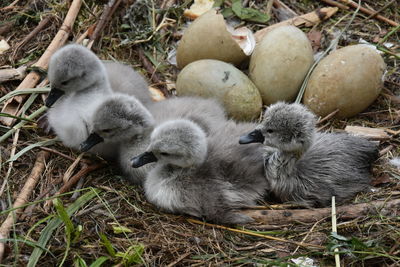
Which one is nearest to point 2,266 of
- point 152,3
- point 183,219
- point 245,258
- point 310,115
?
point 183,219

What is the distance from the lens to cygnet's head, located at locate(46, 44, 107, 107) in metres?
3.07

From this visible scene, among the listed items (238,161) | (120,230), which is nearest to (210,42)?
(238,161)

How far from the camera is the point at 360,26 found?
416cm

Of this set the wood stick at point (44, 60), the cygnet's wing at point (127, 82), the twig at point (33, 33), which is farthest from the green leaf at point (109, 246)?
the twig at point (33, 33)

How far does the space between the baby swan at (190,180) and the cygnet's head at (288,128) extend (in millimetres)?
299

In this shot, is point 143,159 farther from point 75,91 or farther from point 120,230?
point 75,91

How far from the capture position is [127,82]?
3.42 m

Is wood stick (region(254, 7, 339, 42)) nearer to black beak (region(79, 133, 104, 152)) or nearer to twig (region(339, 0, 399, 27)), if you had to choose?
twig (region(339, 0, 399, 27))

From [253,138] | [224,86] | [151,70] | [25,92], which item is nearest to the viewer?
[253,138]

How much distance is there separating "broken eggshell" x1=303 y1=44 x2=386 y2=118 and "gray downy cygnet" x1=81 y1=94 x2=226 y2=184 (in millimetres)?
630

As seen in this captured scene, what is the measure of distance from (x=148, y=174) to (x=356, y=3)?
7.85 ft

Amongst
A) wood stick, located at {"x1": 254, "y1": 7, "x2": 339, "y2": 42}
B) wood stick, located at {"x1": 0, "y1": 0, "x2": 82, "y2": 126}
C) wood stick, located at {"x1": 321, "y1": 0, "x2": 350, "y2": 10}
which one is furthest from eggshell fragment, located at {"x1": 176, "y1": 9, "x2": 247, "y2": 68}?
wood stick, located at {"x1": 321, "y1": 0, "x2": 350, "y2": 10}

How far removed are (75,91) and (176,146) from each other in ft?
2.87

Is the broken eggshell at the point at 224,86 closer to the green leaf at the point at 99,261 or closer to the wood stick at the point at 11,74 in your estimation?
the wood stick at the point at 11,74
